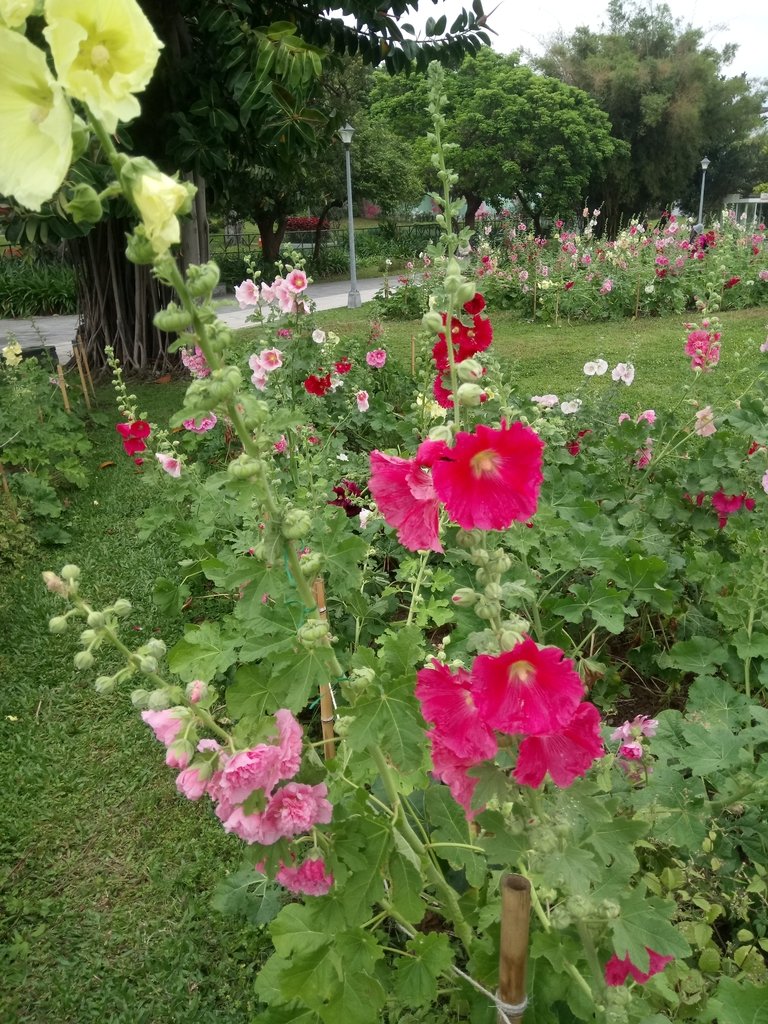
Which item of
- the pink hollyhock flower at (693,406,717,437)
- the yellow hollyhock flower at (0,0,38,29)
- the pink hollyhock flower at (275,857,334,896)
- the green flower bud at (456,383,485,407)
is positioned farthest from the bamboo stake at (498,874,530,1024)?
the pink hollyhock flower at (693,406,717,437)

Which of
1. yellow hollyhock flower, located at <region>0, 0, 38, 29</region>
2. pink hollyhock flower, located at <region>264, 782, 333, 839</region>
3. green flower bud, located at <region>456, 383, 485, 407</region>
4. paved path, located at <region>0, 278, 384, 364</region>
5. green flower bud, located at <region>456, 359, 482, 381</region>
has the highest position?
yellow hollyhock flower, located at <region>0, 0, 38, 29</region>

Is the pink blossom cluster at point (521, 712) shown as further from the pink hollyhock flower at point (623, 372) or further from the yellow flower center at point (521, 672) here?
the pink hollyhock flower at point (623, 372)

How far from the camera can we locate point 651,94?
30.3 m

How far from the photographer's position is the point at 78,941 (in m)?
2.17

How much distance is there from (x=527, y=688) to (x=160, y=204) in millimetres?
720

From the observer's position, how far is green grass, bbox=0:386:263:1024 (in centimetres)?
200

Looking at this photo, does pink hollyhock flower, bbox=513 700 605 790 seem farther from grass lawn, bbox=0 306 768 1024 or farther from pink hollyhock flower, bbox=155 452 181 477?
pink hollyhock flower, bbox=155 452 181 477

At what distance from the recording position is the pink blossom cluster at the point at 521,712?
958mm

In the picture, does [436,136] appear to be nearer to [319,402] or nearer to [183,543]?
[183,543]

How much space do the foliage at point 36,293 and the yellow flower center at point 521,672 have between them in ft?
58.8

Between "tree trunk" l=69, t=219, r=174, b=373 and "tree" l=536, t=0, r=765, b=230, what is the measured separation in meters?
26.1

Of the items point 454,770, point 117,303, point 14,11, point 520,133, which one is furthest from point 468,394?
point 520,133

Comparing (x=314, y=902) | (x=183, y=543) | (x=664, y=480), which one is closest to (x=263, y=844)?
(x=314, y=902)

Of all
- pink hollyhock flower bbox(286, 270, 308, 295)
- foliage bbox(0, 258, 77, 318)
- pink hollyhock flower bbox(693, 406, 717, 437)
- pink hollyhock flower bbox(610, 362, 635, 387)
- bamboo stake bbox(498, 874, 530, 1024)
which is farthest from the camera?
foliage bbox(0, 258, 77, 318)
